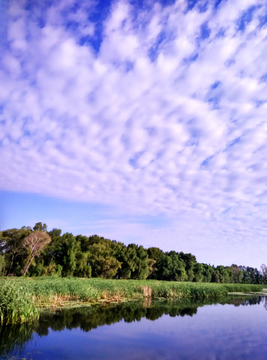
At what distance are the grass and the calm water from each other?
832mm

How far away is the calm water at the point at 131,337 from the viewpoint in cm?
1084

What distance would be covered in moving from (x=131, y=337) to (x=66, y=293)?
881 centimetres

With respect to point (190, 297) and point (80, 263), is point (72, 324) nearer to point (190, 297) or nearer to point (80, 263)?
point (190, 297)

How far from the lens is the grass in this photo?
43.6 ft

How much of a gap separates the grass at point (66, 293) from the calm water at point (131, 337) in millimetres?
832

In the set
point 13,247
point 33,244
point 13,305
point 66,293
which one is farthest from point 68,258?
point 13,305

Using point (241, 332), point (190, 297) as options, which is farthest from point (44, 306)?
point (190, 297)

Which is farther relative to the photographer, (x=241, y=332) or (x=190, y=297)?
(x=190, y=297)

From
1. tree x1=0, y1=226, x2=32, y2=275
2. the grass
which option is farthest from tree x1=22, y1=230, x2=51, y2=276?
the grass

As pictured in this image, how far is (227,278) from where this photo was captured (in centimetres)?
8925

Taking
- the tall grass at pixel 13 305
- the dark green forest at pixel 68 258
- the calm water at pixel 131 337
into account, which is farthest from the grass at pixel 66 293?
the dark green forest at pixel 68 258

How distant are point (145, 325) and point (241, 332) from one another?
18.5 ft

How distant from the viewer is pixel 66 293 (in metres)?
20.9

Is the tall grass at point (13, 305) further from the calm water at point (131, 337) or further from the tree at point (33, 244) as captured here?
the tree at point (33, 244)
